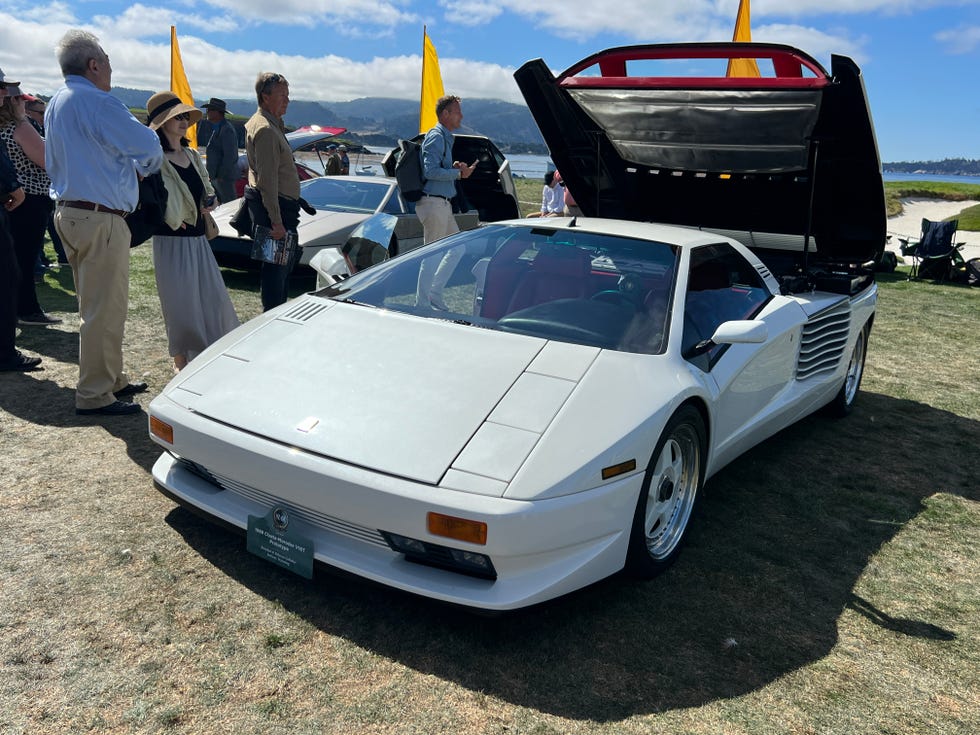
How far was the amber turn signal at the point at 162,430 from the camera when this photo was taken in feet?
8.80

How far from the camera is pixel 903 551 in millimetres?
3301

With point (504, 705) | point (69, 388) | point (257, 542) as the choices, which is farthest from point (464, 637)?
point (69, 388)

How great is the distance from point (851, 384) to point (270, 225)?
3.84 meters

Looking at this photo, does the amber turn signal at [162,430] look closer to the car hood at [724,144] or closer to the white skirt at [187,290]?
the white skirt at [187,290]

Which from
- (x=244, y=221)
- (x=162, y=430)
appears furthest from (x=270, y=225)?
(x=162, y=430)

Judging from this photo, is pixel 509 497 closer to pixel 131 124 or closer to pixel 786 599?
pixel 786 599

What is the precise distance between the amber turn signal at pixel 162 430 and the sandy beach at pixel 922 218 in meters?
16.1

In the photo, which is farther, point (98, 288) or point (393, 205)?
point (393, 205)

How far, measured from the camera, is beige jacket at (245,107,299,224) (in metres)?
4.80

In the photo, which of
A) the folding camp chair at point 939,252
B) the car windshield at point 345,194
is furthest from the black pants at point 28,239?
the folding camp chair at point 939,252

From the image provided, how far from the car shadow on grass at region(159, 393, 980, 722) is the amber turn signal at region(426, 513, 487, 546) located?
0.25 metres

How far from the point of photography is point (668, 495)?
292 cm

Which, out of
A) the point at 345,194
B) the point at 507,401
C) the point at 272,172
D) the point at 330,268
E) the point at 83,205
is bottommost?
the point at 507,401

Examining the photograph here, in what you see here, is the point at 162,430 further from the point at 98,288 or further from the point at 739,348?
the point at 739,348
